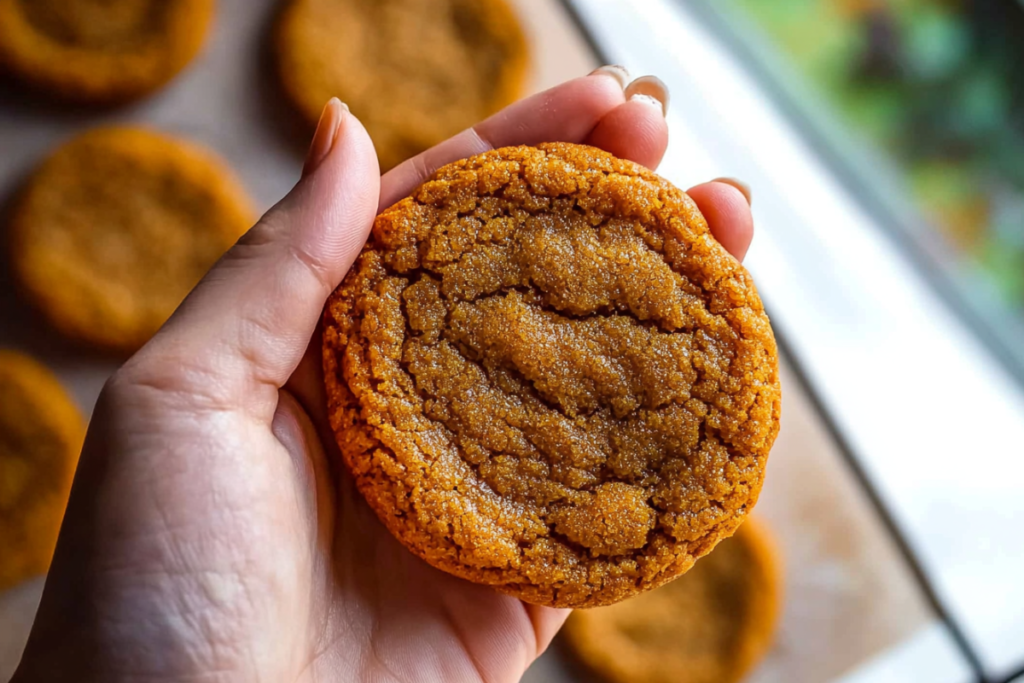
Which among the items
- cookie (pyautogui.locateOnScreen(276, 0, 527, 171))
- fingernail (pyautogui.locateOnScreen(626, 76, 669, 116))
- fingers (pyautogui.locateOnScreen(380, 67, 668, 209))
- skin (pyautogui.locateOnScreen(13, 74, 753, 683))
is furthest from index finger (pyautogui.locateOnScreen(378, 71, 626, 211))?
cookie (pyautogui.locateOnScreen(276, 0, 527, 171))

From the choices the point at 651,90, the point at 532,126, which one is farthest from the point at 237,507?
the point at 651,90

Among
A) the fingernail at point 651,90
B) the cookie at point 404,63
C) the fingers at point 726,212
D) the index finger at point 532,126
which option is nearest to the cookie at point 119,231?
the cookie at point 404,63

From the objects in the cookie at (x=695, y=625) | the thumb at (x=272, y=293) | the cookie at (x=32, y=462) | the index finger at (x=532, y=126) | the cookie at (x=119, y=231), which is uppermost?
the index finger at (x=532, y=126)

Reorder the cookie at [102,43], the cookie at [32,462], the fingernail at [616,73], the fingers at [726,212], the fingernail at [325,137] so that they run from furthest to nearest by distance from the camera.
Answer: the cookie at [102,43]
the cookie at [32,462]
the fingernail at [616,73]
the fingers at [726,212]
the fingernail at [325,137]

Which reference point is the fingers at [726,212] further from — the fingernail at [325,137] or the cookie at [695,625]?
the cookie at [695,625]

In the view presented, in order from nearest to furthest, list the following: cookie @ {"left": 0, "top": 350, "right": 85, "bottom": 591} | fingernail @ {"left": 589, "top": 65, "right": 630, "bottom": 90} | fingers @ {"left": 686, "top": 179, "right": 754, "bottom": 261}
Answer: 1. fingers @ {"left": 686, "top": 179, "right": 754, "bottom": 261}
2. fingernail @ {"left": 589, "top": 65, "right": 630, "bottom": 90}
3. cookie @ {"left": 0, "top": 350, "right": 85, "bottom": 591}

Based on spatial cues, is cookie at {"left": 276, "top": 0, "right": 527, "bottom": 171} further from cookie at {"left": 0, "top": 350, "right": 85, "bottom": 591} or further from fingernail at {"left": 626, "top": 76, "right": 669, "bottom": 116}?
cookie at {"left": 0, "top": 350, "right": 85, "bottom": 591}
